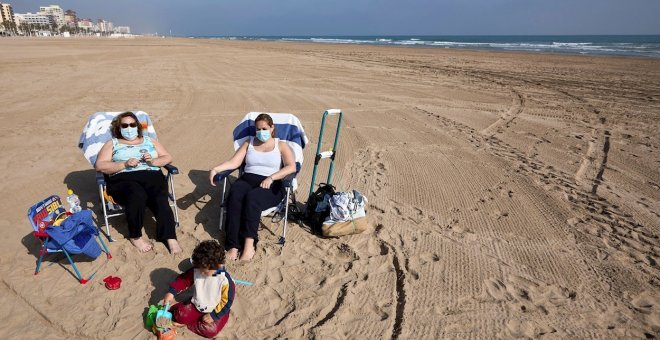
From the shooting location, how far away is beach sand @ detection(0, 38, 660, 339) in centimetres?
296

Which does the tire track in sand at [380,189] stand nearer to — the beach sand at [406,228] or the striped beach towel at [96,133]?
the beach sand at [406,228]

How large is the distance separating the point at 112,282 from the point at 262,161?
1.73 metres

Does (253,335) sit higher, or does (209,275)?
(209,275)

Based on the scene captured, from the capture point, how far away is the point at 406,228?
14.0ft

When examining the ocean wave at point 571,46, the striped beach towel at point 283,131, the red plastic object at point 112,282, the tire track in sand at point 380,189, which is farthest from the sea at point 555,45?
the red plastic object at point 112,282

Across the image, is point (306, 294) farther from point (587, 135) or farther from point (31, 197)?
point (587, 135)

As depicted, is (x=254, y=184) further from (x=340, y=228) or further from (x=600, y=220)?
(x=600, y=220)

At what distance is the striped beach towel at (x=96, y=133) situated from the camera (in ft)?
14.6

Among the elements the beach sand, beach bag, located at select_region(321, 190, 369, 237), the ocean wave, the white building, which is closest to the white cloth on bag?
beach bag, located at select_region(321, 190, 369, 237)

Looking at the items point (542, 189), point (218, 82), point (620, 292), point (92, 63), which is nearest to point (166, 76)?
point (218, 82)

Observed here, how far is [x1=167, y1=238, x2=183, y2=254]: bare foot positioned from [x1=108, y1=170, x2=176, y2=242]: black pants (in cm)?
4

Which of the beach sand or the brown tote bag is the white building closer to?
the beach sand

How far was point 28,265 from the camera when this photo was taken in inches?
136

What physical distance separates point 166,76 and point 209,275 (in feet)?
43.0
